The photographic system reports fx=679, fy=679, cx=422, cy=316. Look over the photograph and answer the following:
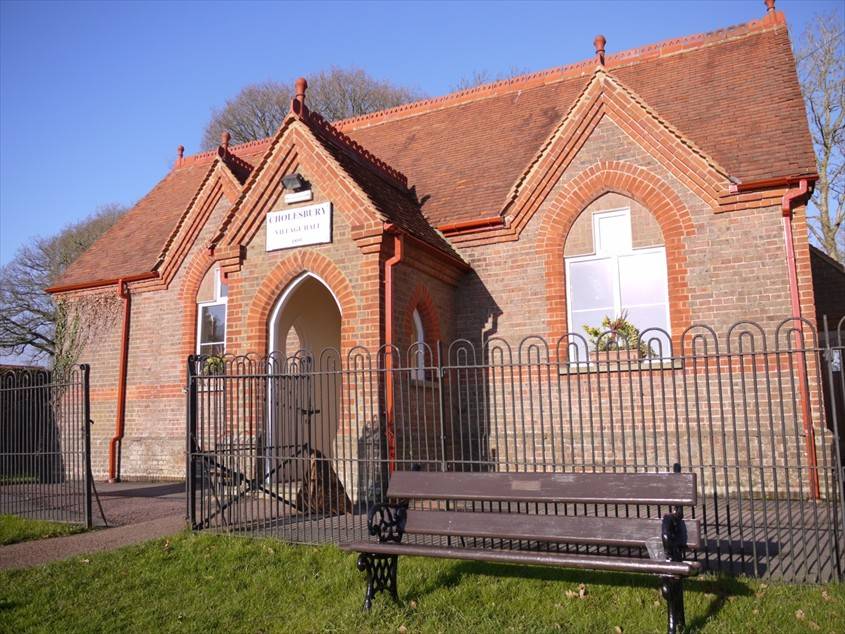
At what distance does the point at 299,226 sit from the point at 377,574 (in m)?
6.60

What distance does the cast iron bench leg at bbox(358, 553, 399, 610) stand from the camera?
5.50 metres

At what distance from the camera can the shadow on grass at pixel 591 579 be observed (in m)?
5.43

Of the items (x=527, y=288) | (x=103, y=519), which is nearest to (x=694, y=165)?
(x=527, y=288)

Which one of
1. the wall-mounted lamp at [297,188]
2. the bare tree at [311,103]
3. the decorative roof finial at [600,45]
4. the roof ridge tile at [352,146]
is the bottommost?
the wall-mounted lamp at [297,188]

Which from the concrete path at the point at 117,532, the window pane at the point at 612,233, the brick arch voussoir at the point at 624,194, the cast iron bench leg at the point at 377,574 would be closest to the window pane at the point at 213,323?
the concrete path at the point at 117,532

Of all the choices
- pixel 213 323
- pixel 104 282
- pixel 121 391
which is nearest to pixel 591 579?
pixel 213 323

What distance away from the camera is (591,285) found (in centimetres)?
1159

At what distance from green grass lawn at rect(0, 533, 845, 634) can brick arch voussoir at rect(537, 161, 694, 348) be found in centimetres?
585

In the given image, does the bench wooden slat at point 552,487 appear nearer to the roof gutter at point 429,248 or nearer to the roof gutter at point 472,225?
the roof gutter at point 429,248

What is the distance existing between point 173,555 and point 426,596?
10.0 ft

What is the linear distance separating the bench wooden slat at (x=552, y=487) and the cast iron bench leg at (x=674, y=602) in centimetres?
65

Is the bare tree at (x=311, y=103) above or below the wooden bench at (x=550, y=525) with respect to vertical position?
above

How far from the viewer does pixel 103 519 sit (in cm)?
935

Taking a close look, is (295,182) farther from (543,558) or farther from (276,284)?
(543,558)
